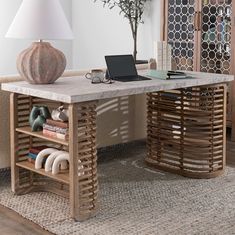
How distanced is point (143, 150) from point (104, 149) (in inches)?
14.0

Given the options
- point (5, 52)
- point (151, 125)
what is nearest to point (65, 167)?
point (151, 125)

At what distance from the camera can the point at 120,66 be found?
3.31 metres

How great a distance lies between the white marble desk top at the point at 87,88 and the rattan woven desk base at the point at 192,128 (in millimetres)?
166

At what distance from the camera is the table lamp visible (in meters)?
2.95

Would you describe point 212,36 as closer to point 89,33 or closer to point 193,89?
point 193,89

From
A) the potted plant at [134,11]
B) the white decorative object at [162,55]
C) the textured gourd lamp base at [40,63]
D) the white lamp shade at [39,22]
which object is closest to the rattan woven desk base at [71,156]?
the textured gourd lamp base at [40,63]

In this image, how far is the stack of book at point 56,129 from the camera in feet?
9.32

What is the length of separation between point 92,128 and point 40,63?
0.48 m

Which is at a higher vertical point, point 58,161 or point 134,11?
point 134,11

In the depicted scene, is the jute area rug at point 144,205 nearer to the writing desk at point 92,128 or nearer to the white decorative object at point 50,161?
the writing desk at point 92,128

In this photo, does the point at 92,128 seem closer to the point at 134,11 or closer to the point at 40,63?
the point at 40,63

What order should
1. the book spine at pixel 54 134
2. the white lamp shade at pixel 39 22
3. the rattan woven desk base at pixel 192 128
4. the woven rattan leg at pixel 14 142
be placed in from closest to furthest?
the book spine at pixel 54 134 < the white lamp shade at pixel 39 22 < the woven rattan leg at pixel 14 142 < the rattan woven desk base at pixel 192 128

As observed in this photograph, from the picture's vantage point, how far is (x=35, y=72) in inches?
117

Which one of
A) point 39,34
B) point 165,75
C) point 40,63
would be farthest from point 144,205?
point 39,34
